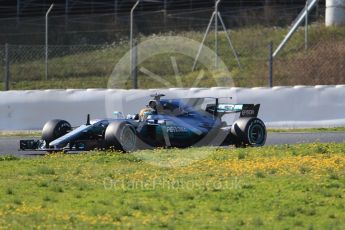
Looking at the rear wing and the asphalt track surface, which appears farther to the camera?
the asphalt track surface

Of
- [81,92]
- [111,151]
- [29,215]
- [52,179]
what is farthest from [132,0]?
[29,215]

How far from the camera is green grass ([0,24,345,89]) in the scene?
26.3 meters

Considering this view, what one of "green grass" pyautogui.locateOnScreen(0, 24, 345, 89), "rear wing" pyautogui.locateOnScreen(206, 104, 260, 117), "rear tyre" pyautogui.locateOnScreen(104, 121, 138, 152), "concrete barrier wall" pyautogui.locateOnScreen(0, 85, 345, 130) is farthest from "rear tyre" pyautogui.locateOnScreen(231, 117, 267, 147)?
"green grass" pyautogui.locateOnScreen(0, 24, 345, 89)

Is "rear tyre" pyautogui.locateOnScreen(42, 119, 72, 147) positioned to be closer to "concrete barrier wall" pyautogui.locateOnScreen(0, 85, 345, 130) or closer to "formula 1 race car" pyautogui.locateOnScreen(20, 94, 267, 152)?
"formula 1 race car" pyautogui.locateOnScreen(20, 94, 267, 152)

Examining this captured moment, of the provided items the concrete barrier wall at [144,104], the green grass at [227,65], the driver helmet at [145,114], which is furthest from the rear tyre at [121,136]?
the green grass at [227,65]

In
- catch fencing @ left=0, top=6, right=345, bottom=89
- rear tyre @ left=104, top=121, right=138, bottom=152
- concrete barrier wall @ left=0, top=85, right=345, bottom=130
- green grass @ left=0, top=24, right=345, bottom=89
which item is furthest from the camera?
catch fencing @ left=0, top=6, right=345, bottom=89

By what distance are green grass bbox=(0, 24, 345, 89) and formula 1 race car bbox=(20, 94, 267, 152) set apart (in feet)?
32.3

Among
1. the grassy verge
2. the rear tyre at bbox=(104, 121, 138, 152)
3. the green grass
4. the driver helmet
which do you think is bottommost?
the grassy verge

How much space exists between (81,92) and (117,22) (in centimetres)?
1413

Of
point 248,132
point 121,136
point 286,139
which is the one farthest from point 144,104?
point 121,136

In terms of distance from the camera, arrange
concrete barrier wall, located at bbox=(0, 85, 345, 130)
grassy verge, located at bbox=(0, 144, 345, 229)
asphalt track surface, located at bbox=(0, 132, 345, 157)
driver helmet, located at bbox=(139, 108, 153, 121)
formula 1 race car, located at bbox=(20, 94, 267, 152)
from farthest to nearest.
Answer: concrete barrier wall, located at bbox=(0, 85, 345, 130), asphalt track surface, located at bbox=(0, 132, 345, 157), driver helmet, located at bbox=(139, 108, 153, 121), formula 1 race car, located at bbox=(20, 94, 267, 152), grassy verge, located at bbox=(0, 144, 345, 229)

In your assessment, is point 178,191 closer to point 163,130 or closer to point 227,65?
point 163,130

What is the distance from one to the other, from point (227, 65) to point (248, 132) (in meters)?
13.5

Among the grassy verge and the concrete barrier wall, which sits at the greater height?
the concrete barrier wall
